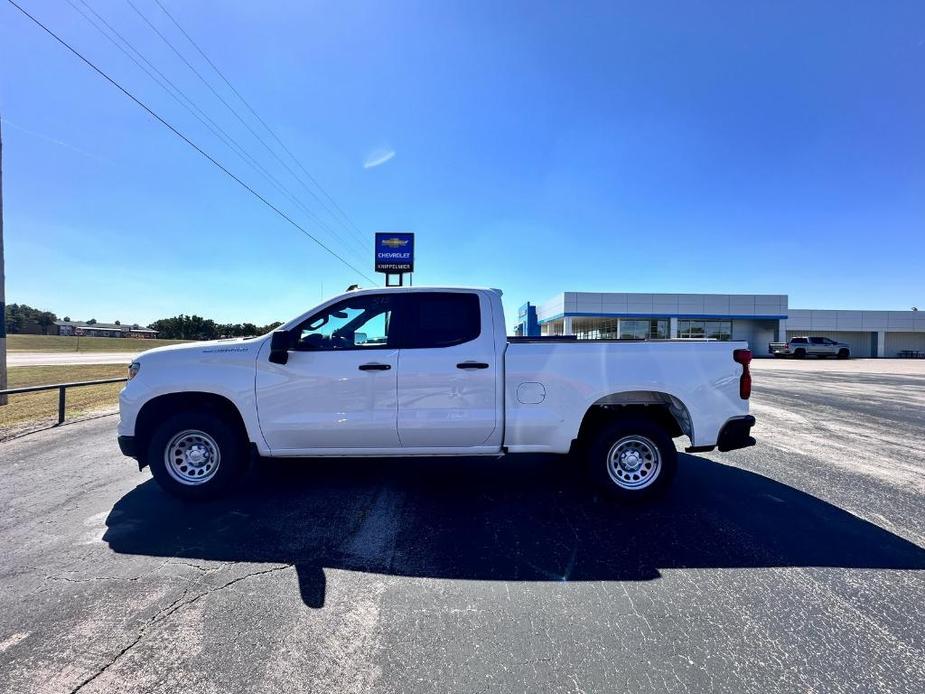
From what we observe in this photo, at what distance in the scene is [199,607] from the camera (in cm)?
254

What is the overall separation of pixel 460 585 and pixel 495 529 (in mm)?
812

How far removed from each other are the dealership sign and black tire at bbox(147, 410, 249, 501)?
52.5 feet

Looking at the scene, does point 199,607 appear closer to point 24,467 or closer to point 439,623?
point 439,623

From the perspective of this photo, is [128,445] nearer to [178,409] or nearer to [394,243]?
[178,409]

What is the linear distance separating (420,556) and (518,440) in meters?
1.40

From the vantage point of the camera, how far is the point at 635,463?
13.6 feet

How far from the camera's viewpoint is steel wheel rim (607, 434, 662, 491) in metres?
4.08

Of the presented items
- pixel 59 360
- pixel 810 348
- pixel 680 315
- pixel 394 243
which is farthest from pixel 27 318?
pixel 810 348

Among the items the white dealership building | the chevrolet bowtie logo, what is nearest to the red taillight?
the chevrolet bowtie logo

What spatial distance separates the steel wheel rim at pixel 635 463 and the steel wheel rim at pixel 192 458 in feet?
12.8

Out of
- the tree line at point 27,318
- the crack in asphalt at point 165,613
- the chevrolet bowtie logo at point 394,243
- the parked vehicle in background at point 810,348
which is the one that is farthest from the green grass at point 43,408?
the tree line at point 27,318

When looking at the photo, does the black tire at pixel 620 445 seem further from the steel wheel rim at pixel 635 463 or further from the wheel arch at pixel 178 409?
the wheel arch at pixel 178 409

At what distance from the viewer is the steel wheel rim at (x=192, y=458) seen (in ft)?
13.3

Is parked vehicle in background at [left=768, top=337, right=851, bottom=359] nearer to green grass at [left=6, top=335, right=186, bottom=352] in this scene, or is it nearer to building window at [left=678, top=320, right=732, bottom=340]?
building window at [left=678, top=320, right=732, bottom=340]
